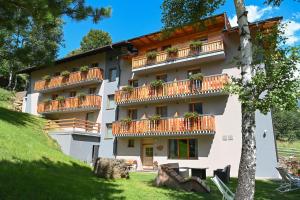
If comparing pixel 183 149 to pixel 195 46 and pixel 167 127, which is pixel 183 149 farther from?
pixel 195 46

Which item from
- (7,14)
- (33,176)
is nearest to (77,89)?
(33,176)

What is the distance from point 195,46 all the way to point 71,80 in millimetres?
13895

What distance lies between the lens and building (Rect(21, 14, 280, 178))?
19.8 metres

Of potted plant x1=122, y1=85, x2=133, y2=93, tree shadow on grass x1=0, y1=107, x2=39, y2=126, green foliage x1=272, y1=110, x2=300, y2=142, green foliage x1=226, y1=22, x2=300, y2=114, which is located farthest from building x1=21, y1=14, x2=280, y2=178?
green foliage x1=272, y1=110, x2=300, y2=142

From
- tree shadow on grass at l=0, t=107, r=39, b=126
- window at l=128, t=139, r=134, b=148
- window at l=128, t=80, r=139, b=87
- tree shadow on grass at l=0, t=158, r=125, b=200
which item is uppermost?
window at l=128, t=80, r=139, b=87

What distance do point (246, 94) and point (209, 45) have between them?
14.7m

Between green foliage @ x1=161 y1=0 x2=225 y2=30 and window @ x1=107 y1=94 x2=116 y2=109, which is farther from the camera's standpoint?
window @ x1=107 y1=94 x2=116 y2=109

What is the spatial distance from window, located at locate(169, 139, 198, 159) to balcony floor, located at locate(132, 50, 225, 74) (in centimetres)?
586

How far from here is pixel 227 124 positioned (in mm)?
19922

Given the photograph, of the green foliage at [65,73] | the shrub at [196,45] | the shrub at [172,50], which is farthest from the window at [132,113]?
the green foliage at [65,73]

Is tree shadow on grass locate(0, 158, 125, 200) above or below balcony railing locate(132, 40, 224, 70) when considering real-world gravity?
below

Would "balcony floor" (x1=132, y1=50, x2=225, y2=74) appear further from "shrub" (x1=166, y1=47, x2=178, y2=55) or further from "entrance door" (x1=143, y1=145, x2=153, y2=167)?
"entrance door" (x1=143, y1=145, x2=153, y2=167)

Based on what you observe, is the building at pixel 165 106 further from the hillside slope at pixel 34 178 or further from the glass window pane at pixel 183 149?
the hillside slope at pixel 34 178

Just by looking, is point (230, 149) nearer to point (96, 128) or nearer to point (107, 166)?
point (107, 166)
